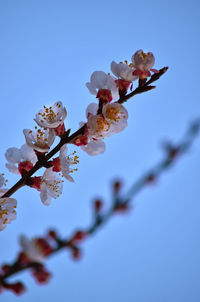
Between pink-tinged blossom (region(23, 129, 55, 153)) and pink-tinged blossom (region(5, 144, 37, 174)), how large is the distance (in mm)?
123

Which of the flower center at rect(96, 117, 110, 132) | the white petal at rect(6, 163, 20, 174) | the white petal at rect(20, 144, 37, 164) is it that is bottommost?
the flower center at rect(96, 117, 110, 132)

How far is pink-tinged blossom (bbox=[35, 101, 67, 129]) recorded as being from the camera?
1.17m

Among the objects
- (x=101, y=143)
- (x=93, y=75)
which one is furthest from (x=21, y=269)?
(x=93, y=75)

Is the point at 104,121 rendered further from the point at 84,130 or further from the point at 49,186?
the point at 49,186

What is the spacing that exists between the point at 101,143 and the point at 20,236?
1.90ft

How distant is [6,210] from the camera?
1.15 m

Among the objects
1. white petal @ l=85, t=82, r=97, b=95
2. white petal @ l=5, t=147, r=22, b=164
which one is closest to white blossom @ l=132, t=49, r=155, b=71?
white petal @ l=85, t=82, r=97, b=95

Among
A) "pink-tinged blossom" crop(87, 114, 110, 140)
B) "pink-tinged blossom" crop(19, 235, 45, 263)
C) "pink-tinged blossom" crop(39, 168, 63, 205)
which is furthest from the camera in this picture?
"pink-tinged blossom" crop(19, 235, 45, 263)

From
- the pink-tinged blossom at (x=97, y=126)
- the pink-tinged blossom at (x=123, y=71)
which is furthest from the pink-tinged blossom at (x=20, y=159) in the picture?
the pink-tinged blossom at (x=123, y=71)

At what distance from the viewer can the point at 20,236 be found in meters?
1.25

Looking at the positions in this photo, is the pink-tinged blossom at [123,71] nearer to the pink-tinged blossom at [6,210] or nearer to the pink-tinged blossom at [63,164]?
the pink-tinged blossom at [63,164]

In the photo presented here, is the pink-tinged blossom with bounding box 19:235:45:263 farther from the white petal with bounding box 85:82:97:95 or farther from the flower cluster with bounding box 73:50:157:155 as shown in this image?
the white petal with bounding box 85:82:97:95

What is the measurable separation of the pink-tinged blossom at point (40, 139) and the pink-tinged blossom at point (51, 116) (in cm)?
4

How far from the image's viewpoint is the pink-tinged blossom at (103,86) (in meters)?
1.22
